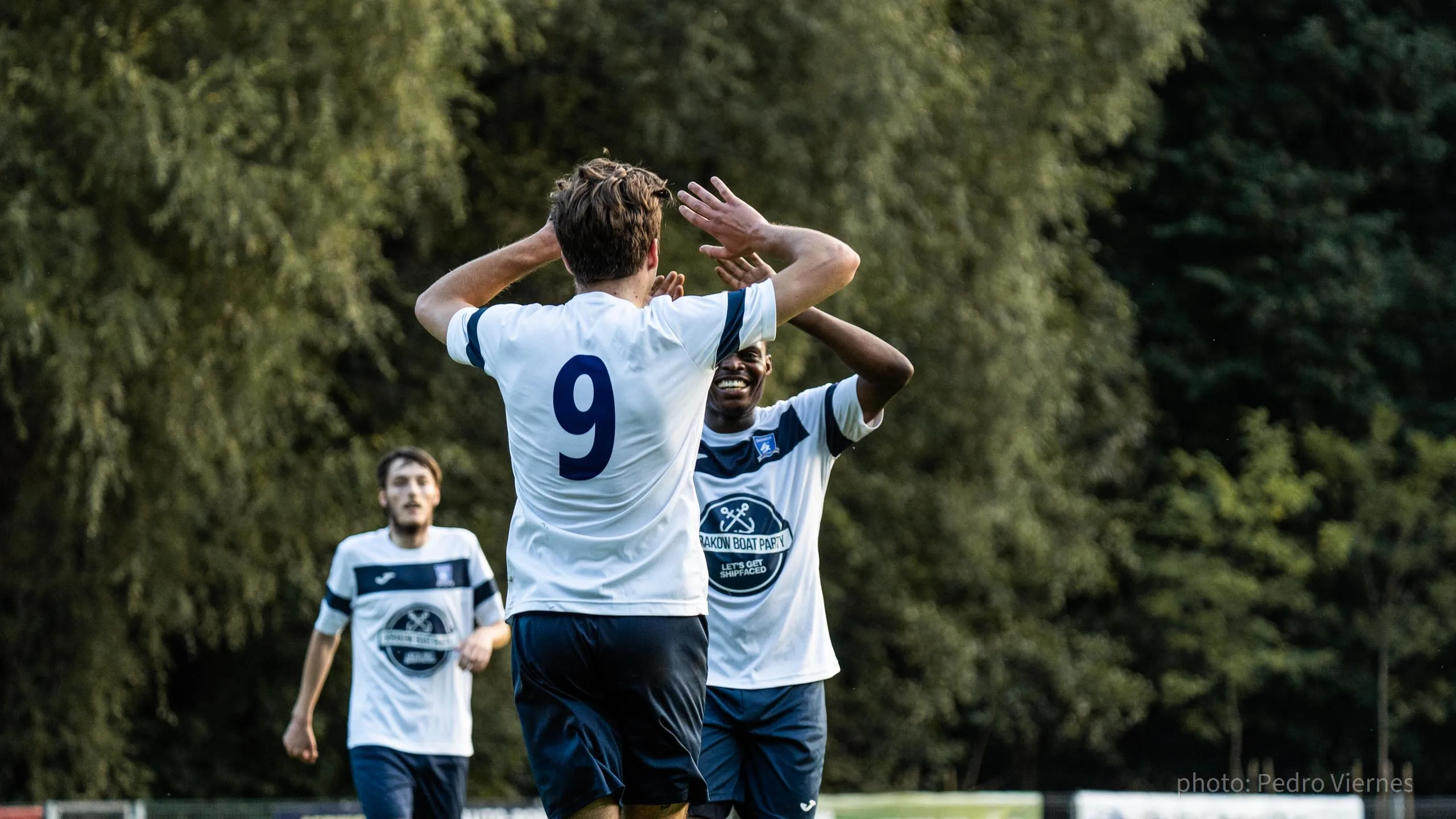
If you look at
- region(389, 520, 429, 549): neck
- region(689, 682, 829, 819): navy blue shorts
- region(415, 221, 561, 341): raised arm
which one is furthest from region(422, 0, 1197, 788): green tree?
region(415, 221, 561, 341): raised arm

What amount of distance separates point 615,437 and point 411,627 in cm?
484

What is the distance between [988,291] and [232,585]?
9501 millimetres

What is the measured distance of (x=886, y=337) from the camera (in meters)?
20.8

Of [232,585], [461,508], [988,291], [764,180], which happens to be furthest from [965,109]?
[232,585]

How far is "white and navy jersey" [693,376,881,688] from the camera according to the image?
587 centimetres

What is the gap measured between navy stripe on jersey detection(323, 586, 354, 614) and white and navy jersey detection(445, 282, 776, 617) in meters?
4.81

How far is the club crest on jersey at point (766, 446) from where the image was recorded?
604cm

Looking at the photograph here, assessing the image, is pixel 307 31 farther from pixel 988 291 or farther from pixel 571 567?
pixel 571 567

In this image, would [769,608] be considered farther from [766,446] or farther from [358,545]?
[358,545]

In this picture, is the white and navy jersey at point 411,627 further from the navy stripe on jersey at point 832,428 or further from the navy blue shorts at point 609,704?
the navy blue shorts at point 609,704

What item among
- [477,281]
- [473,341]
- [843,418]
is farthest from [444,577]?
[473,341]

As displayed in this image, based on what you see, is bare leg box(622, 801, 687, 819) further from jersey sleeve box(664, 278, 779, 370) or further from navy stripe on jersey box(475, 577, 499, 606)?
navy stripe on jersey box(475, 577, 499, 606)

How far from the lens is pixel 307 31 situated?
48.1 ft

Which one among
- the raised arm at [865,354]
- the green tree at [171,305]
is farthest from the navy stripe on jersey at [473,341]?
the green tree at [171,305]
